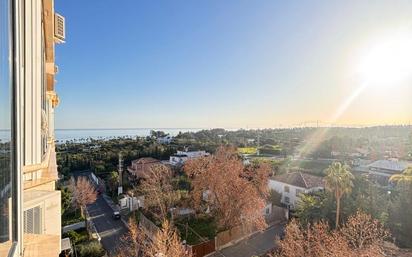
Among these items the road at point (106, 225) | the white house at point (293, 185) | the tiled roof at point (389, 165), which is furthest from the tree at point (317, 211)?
the tiled roof at point (389, 165)

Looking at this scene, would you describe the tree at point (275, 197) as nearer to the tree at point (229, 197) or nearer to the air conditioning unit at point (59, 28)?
the tree at point (229, 197)

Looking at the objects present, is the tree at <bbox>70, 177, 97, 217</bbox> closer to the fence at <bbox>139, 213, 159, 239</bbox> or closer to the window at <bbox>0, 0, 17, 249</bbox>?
the fence at <bbox>139, 213, 159, 239</bbox>

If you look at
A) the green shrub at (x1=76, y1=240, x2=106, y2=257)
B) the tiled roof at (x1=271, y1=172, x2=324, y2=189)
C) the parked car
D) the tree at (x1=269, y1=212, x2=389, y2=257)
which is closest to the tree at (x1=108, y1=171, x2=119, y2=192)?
the parked car

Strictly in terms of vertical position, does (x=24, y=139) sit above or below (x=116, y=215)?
above

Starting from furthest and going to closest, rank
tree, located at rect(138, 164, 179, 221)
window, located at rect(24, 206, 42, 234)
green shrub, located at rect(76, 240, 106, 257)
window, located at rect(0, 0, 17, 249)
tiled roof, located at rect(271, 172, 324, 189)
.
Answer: tiled roof, located at rect(271, 172, 324, 189)
tree, located at rect(138, 164, 179, 221)
green shrub, located at rect(76, 240, 106, 257)
window, located at rect(24, 206, 42, 234)
window, located at rect(0, 0, 17, 249)

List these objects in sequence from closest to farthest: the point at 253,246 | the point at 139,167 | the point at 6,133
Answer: the point at 6,133, the point at 253,246, the point at 139,167

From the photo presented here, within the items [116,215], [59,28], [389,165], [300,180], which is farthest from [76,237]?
[389,165]

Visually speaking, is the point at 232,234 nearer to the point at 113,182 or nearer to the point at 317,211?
the point at 317,211
